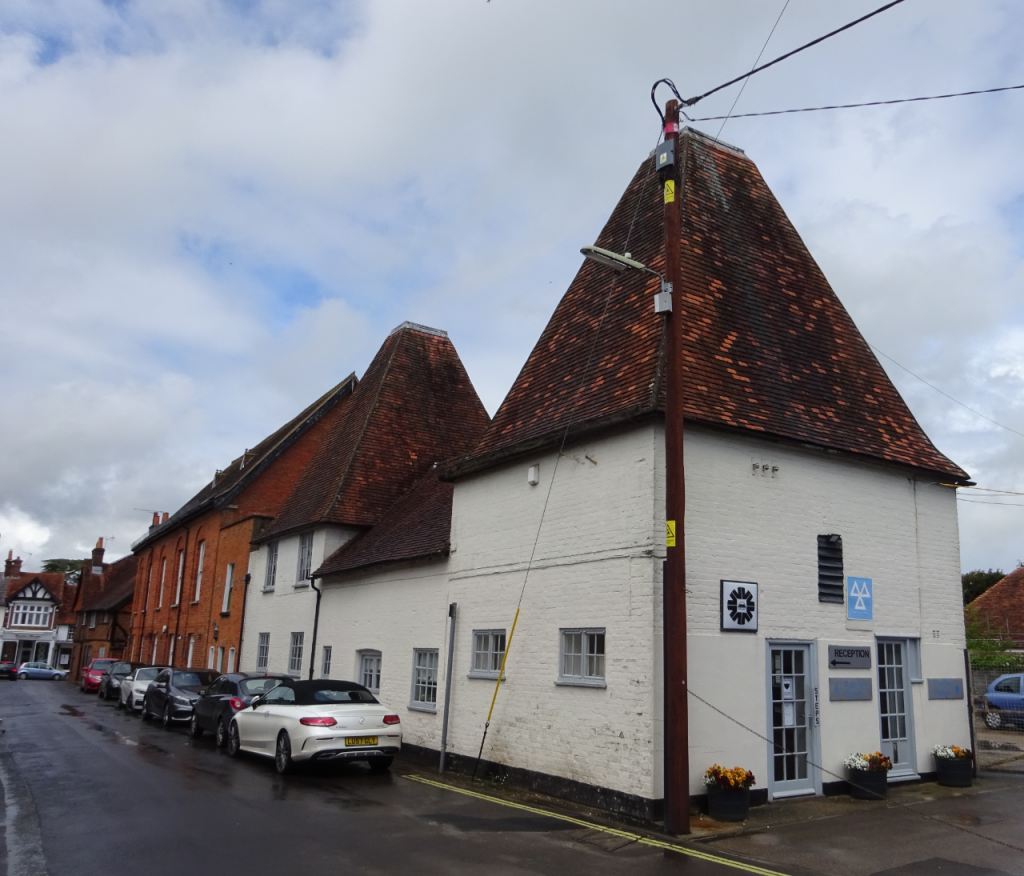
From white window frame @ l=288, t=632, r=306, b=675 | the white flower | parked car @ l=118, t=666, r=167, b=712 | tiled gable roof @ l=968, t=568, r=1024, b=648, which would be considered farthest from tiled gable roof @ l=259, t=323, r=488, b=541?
tiled gable roof @ l=968, t=568, r=1024, b=648

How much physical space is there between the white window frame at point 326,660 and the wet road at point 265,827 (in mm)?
5713

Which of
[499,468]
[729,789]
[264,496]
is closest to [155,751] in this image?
[499,468]

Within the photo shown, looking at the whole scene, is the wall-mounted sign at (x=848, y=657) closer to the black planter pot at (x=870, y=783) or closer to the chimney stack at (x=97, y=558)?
the black planter pot at (x=870, y=783)

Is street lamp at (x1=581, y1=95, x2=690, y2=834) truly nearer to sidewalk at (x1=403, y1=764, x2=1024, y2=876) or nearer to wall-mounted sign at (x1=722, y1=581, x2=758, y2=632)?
sidewalk at (x1=403, y1=764, x2=1024, y2=876)

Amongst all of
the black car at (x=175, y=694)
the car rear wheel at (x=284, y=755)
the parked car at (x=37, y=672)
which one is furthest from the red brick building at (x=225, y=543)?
the parked car at (x=37, y=672)

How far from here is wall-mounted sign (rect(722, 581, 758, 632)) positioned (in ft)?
38.3

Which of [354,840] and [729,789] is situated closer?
[354,840]

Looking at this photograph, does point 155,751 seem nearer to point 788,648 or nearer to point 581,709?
point 581,709

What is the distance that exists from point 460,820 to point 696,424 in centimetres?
588

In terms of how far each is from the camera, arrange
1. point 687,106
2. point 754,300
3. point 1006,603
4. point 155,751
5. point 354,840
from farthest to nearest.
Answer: point 1006,603 → point 155,751 → point 754,300 → point 687,106 → point 354,840

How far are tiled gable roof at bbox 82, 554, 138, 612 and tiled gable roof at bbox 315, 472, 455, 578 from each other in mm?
36119

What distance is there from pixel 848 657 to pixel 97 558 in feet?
217

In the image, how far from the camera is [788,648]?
40.4 feet

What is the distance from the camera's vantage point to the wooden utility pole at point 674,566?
9.98 metres
